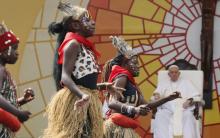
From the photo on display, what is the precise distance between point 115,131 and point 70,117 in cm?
77

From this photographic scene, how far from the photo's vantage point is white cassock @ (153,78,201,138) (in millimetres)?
6938

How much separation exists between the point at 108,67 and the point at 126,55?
20cm

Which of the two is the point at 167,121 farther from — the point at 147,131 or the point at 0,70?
the point at 0,70

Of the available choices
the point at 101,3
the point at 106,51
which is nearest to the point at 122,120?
the point at 106,51

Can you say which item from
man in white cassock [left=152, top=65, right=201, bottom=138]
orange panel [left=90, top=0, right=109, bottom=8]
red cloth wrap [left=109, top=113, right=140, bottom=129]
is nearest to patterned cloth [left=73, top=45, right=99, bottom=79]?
red cloth wrap [left=109, top=113, right=140, bottom=129]

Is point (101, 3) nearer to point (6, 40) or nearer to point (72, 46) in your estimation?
point (72, 46)

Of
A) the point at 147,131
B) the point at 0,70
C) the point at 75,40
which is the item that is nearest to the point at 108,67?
the point at 75,40

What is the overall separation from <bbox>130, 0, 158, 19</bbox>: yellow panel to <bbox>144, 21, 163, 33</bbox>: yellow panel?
7 centimetres

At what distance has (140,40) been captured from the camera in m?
7.96

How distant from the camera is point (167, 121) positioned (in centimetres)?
700

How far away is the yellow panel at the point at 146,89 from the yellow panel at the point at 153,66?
14 cm

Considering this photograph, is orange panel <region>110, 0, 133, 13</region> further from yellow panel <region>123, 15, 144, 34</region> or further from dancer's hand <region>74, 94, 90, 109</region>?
dancer's hand <region>74, 94, 90, 109</region>

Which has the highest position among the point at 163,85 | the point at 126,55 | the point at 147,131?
the point at 126,55

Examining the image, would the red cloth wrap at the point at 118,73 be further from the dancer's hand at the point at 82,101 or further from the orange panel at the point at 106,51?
the orange panel at the point at 106,51
